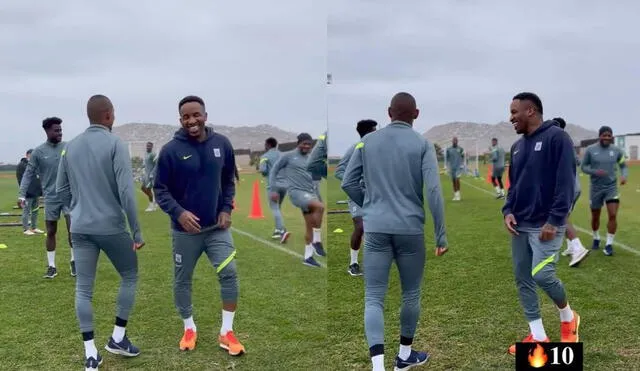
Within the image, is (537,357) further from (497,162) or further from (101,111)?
(497,162)

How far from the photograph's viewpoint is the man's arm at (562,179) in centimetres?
397

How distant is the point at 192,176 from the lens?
13.8 feet

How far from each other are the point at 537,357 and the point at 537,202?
1.14 meters

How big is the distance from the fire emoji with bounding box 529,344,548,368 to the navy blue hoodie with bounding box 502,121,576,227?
0.93m

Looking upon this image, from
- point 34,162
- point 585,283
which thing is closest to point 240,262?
point 34,162

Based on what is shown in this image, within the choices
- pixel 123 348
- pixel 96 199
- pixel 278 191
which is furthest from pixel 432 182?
pixel 278 191

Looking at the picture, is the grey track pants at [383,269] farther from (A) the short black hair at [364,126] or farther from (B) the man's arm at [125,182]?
(A) the short black hair at [364,126]

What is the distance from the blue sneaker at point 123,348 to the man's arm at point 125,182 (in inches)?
37.8

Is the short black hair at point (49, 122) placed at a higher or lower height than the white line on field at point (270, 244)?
higher

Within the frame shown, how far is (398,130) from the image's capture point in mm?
3725

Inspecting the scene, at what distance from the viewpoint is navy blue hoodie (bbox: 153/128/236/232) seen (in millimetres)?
4156

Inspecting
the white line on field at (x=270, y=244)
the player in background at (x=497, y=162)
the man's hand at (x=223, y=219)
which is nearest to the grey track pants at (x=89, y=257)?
the man's hand at (x=223, y=219)

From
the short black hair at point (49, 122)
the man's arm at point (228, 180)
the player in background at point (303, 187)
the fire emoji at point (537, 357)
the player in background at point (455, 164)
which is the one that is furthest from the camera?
the player in background at point (455, 164)

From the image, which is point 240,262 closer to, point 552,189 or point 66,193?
point 66,193
